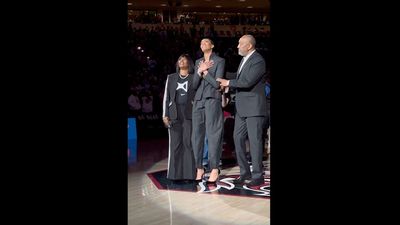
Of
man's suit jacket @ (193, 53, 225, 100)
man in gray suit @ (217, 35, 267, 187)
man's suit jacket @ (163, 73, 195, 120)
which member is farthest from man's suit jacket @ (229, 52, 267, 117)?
man's suit jacket @ (163, 73, 195, 120)

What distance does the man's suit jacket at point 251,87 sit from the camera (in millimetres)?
5828

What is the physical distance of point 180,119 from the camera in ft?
20.9

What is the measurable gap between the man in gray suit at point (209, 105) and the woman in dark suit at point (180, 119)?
102 mm

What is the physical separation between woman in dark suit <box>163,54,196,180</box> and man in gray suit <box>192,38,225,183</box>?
4.0 inches

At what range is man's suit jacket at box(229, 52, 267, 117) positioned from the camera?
5.83 m

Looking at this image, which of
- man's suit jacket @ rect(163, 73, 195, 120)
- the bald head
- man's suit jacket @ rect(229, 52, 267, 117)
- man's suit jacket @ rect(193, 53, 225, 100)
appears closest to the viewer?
man's suit jacket @ rect(229, 52, 267, 117)

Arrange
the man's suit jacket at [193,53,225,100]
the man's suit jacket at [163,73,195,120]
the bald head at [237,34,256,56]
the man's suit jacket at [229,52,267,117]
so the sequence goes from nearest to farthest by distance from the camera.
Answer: the man's suit jacket at [229,52,267,117] < the bald head at [237,34,256,56] < the man's suit jacket at [193,53,225,100] < the man's suit jacket at [163,73,195,120]

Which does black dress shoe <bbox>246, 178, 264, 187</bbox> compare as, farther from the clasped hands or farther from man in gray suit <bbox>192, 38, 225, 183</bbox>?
the clasped hands

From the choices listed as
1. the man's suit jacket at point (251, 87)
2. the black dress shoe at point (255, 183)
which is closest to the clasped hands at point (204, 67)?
the man's suit jacket at point (251, 87)

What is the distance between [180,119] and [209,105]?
1.48 feet

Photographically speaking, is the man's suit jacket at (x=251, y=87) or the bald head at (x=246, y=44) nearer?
the man's suit jacket at (x=251, y=87)

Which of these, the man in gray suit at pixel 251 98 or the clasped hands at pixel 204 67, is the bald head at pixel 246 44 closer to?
the man in gray suit at pixel 251 98

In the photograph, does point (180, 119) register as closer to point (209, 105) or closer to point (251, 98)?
point (209, 105)
